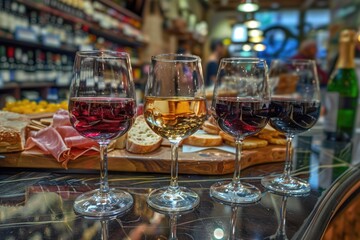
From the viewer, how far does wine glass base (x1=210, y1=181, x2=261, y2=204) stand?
2.14 ft

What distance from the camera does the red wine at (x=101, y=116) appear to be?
594 millimetres

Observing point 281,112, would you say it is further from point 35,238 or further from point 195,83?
point 35,238

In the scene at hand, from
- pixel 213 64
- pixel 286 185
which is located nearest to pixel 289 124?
pixel 286 185

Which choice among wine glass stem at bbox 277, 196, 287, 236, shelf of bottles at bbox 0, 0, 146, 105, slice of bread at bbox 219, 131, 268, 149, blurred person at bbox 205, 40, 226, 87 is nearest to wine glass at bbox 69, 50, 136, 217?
wine glass stem at bbox 277, 196, 287, 236

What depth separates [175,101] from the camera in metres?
0.62

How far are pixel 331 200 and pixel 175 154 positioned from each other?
363 mm

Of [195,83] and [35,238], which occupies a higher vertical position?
[195,83]

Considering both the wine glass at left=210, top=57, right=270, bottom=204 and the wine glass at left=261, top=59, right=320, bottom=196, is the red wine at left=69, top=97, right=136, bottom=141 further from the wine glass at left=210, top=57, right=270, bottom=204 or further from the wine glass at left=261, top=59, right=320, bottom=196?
the wine glass at left=261, top=59, right=320, bottom=196

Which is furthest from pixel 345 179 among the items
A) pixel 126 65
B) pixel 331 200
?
pixel 126 65

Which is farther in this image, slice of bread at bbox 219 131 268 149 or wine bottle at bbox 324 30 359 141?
wine bottle at bbox 324 30 359 141

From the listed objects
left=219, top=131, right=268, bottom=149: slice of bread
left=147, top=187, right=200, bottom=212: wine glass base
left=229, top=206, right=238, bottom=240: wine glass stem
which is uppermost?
left=219, top=131, right=268, bottom=149: slice of bread

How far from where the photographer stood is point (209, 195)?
0.68 meters

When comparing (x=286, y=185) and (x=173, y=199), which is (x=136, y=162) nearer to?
(x=173, y=199)

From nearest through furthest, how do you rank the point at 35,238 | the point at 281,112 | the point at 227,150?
the point at 35,238 → the point at 281,112 → the point at 227,150
